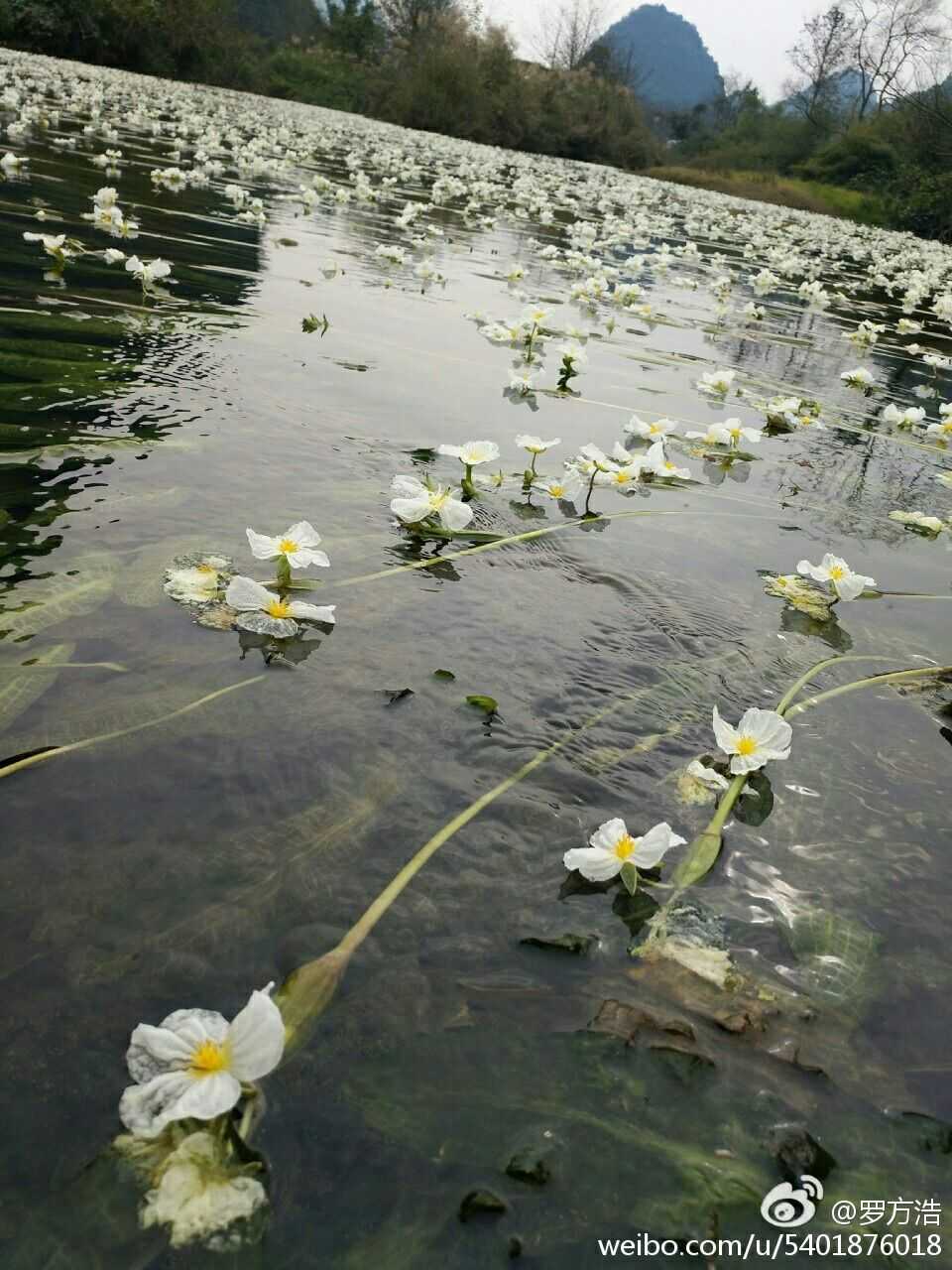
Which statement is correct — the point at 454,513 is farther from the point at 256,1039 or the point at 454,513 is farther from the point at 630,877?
the point at 256,1039

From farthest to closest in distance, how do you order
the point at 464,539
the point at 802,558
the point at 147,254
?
the point at 147,254
the point at 802,558
the point at 464,539

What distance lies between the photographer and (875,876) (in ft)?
→ 4.93

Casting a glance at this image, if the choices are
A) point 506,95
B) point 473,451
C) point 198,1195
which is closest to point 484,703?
point 198,1195

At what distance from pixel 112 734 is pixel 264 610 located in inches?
19.9

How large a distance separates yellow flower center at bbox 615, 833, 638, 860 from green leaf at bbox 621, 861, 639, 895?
15 mm

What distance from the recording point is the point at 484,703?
5.72 feet

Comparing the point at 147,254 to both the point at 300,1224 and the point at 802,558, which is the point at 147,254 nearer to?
the point at 802,558

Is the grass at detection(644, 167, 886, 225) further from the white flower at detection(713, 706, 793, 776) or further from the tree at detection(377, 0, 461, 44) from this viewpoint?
the white flower at detection(713, 706, 793, 776)

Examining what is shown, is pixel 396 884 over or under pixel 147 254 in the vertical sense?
under

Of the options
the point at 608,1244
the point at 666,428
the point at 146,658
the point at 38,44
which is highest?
the point at 38,44

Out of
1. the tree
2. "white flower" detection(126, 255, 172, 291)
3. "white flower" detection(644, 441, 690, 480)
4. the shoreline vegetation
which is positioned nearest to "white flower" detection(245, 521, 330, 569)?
"white flower" detection(644, 441, 690, 480)

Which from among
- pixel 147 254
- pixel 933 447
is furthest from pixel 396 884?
pixel 147 254

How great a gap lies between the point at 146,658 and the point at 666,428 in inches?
99.8

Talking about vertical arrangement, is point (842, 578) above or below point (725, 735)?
above
